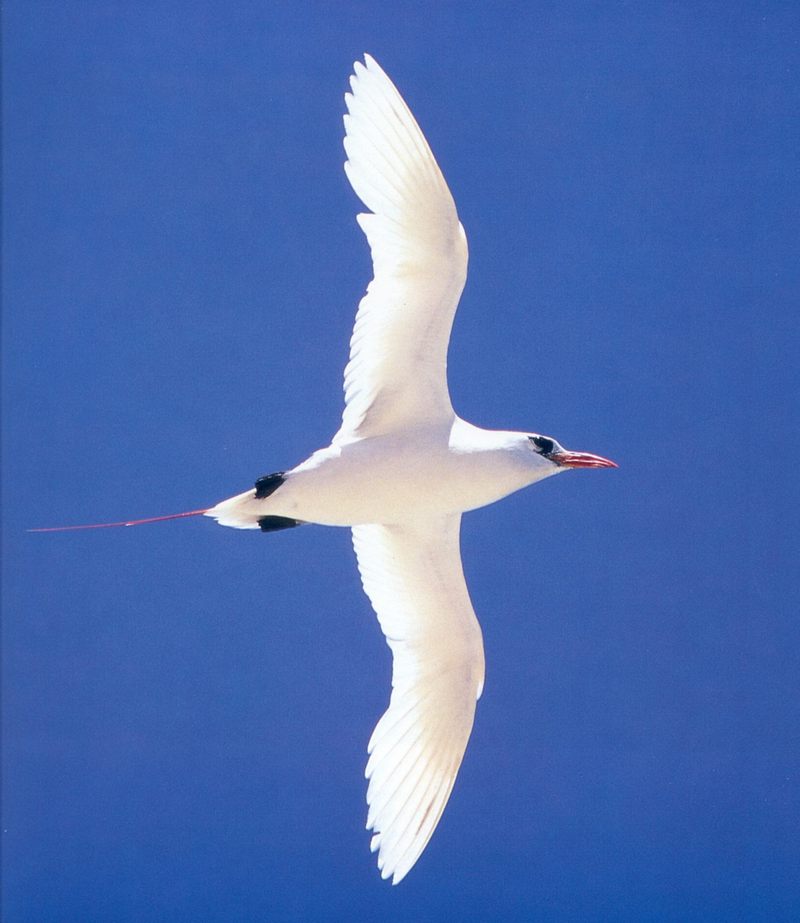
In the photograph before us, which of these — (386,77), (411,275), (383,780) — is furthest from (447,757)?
(386,77)

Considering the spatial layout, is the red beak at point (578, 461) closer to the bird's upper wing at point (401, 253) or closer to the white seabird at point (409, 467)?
the white seabird at point (409, 467)

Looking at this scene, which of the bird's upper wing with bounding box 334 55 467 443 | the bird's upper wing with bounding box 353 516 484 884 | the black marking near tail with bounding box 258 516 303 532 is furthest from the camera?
the bird's upper wing with bounding box 353 516 484 884

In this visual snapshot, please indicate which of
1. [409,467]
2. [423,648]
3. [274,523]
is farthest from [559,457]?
[274,523]

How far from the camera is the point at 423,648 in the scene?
17.7 ft

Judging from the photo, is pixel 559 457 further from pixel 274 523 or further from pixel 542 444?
pixel 274 523

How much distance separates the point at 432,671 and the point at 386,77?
7.20ft

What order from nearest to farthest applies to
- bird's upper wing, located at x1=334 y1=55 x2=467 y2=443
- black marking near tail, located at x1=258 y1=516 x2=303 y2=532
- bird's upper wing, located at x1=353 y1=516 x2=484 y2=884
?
bird's upper wing, located at x1=334 y1=55 x2=467 y2=443 → black marking near tail, located at x1=258 y1=516 x2=303 y2=532 → bird's upper wing, located at x1=353 y1=516 x2=484 y2=884

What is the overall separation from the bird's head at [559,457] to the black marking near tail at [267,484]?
93 centimetres

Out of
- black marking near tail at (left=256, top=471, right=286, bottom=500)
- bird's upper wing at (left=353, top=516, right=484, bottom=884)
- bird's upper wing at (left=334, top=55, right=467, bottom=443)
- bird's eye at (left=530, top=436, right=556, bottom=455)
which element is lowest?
bird's upper wing at (left=353, top=516, right=484, bottom=884)

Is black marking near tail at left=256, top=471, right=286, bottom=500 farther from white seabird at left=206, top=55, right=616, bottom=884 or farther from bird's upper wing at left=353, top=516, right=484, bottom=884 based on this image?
bird's upper wing at left=353, top=516, right=484, bottom=884

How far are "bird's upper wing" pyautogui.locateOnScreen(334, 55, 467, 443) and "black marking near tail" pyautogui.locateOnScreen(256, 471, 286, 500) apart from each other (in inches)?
18.8

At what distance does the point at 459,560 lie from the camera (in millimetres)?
5414

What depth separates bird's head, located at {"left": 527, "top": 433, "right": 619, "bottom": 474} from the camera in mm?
5176

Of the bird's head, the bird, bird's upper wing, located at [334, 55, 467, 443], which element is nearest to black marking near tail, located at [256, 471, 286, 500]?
the bird
